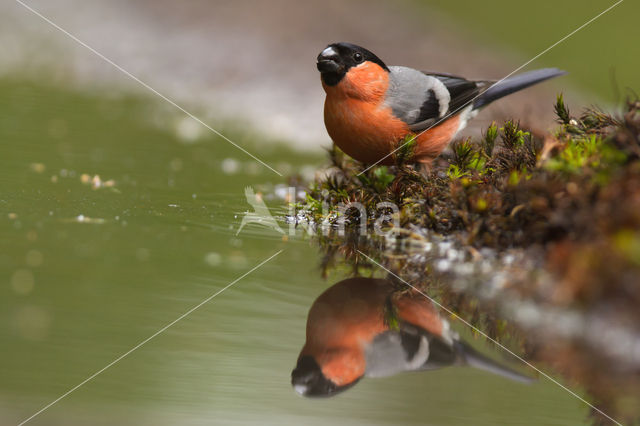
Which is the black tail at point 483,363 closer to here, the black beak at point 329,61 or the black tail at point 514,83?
the black beak at point 329,61

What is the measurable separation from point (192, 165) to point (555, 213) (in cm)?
269

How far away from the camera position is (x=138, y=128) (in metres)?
5.39

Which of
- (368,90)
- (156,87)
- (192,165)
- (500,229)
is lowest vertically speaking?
(500,229)

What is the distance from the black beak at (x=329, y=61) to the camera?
3469 mm

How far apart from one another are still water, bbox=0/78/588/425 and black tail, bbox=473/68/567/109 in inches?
56.7

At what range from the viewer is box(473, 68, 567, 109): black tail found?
166 inches

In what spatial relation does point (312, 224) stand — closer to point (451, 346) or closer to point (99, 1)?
point (451, 346)

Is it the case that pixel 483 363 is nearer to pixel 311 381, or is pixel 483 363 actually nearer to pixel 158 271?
pixel 311 381

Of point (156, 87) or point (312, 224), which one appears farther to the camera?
point (156, 87)

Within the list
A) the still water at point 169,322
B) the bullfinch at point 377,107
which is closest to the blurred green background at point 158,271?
the still water at point 169,322

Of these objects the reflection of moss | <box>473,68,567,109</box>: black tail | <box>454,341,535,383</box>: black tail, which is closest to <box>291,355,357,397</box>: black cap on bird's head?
<box>454,341,535,383</box>: black tail

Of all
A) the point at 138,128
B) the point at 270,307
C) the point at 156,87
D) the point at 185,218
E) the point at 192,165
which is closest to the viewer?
the point at 270,307

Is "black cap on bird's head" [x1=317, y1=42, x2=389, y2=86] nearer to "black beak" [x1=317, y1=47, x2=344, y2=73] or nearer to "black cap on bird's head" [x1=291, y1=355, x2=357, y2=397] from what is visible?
"black beak" [x1=317, y1=47, x2=344, y2=73]

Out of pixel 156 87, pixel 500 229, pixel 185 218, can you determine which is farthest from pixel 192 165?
pixel 156 87
